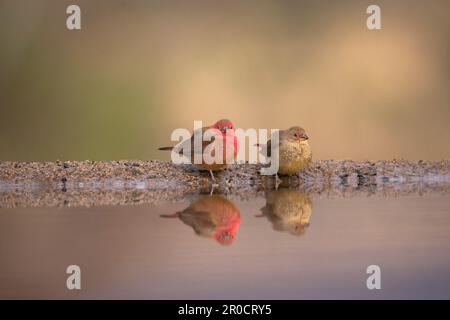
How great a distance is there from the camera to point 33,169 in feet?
19.4

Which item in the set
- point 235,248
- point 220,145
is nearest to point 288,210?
point 235,248

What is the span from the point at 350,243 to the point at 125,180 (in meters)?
2.82

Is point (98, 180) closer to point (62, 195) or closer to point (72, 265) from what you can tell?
point (62, 195)

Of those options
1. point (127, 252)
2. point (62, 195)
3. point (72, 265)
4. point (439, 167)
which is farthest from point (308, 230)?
point (439, 167)

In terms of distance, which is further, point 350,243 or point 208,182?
point 208,182

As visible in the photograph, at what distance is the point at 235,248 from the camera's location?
314 cm

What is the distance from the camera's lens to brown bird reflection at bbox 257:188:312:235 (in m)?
3.68

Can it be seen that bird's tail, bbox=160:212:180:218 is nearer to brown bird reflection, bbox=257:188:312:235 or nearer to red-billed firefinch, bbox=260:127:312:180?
brown bird reflection, bbox=257:188:312:235

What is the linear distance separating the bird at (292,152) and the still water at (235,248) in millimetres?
1025

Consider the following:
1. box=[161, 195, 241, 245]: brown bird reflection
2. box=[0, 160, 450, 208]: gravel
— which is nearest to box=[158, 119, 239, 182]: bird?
box=[0, 160, 450, 208]: gravel

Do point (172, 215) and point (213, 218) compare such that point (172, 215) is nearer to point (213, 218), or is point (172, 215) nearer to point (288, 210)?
point (213, 218)

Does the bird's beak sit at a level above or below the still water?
above

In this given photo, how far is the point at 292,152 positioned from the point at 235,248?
101 inches

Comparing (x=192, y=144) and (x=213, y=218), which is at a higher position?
Answer: (x=192, y=144)
